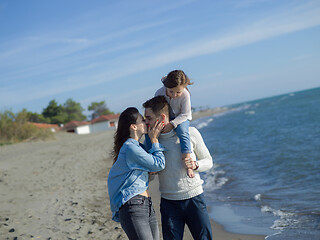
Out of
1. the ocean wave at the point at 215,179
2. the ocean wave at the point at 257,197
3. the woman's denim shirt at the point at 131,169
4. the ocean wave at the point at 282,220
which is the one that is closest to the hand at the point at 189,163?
the woman's denim shirt at the point at 131,169

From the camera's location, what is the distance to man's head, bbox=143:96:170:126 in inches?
117

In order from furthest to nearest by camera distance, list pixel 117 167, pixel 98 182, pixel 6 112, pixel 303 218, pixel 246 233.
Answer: pixel 6 112
pixel 98 182
pixel 303 218
pixel 246 233
pixel 117 167

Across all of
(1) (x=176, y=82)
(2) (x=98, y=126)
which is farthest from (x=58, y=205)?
(2) (x=98, y=126)

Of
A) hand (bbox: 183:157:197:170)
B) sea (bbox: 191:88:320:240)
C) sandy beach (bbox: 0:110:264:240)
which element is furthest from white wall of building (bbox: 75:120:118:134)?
hand (bbox: 183:157:197:170)

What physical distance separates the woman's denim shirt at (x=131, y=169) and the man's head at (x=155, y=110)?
25cm

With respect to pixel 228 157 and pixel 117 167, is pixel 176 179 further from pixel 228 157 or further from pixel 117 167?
pixel 228 157

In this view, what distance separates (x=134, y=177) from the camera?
9.18 feet

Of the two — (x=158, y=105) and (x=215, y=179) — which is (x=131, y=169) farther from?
(x=215, y=179)

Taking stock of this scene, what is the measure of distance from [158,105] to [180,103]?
0.73 ft

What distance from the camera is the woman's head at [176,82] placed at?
2967 millimetres

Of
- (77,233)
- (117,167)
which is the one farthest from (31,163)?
(117,167)

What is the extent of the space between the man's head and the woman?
66 mm

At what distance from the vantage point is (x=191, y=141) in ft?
9.92

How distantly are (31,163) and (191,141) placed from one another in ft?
44.5
